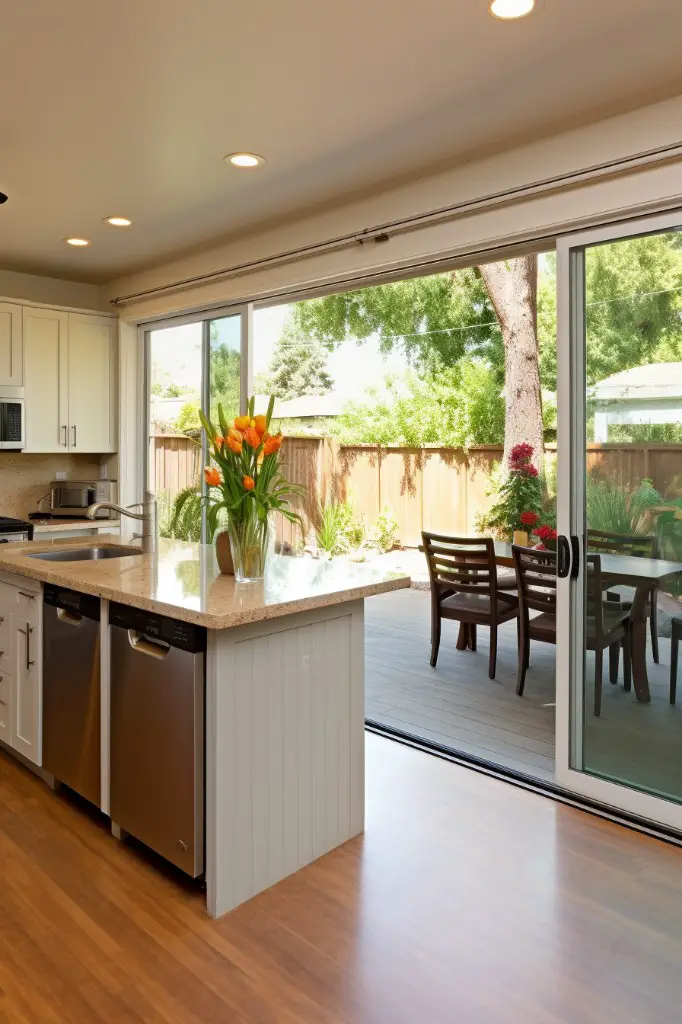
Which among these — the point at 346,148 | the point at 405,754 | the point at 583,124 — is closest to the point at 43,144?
the point at 346,148

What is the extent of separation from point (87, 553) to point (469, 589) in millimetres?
2250

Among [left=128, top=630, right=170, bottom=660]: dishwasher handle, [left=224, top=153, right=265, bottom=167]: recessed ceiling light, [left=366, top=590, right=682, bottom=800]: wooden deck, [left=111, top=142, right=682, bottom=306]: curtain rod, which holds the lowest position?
[left=366, top=590, right=682, bottom=800]: wooden deck

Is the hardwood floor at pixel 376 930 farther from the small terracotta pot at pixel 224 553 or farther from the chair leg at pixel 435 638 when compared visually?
the chair leg at pixel 435 638

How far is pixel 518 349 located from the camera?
7.98 meters

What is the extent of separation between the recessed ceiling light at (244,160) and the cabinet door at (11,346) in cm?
236

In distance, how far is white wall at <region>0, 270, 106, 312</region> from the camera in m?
5.22

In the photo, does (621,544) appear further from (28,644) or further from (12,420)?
(12,420)

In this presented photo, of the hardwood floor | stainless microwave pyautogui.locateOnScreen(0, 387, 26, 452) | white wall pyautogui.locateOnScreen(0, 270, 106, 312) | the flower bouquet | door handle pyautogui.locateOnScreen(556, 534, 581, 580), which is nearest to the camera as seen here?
the hardwood floor

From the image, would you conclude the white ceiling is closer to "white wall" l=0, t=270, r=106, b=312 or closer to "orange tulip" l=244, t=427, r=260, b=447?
"orange tulip" l=244, t=427, r=260, b=447

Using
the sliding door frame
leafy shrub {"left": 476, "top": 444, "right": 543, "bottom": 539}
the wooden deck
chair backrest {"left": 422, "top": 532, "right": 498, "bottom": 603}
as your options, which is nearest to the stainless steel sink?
the sliding door frame

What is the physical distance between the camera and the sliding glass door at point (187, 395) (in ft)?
15.3

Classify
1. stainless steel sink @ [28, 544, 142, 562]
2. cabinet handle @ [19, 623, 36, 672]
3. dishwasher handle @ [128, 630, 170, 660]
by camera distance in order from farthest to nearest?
stainless steel sink @ [28, 544, 142, 562], cabinet handle @ [19, 623, 36, 672], dishwasher handle @ [128, 630, 170, 660]

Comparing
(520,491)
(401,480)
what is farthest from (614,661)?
(401,480)

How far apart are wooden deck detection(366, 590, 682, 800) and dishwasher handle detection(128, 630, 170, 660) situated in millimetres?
1606
